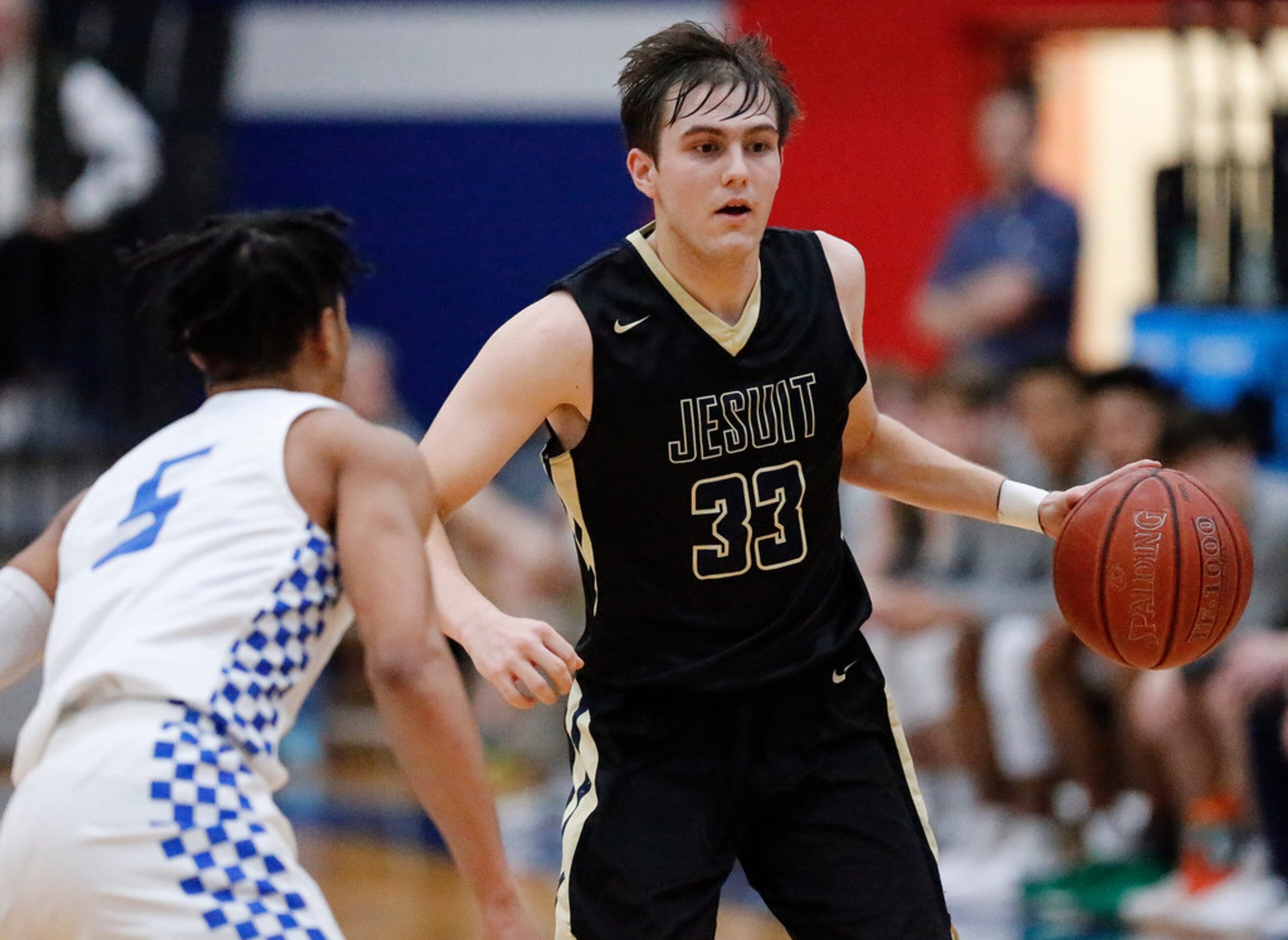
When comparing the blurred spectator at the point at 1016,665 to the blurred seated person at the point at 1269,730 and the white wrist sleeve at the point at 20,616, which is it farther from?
the white wrist sleeve at the point at 20,616

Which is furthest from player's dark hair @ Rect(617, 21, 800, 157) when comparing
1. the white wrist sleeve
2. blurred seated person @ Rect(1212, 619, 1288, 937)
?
blurred seated person @ Rect(1212, 619, 1288, 937)

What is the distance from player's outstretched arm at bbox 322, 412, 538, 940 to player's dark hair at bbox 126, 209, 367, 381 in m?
0.40

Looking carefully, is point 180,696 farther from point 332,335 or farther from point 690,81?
point 690,81

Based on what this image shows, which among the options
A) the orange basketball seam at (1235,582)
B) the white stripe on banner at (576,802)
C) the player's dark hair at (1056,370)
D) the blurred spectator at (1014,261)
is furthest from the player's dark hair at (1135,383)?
the white stripe on banner at (576,802)

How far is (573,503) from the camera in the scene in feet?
11.6

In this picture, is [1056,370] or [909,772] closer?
[909,772]

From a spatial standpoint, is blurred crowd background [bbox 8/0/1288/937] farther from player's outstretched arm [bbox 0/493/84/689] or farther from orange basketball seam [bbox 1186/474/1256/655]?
player's outstretched arm [bbox 0/493/84/689]

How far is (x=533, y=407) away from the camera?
3430 millimetres

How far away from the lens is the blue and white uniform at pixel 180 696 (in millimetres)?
2654

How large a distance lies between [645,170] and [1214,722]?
11.4 feet

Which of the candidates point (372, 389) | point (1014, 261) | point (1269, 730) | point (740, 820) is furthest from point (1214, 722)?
point (372, 389)

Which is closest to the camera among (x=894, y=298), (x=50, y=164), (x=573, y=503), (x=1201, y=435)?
(x=573, y=503)

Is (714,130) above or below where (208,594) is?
above

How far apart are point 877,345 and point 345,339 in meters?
6.98
